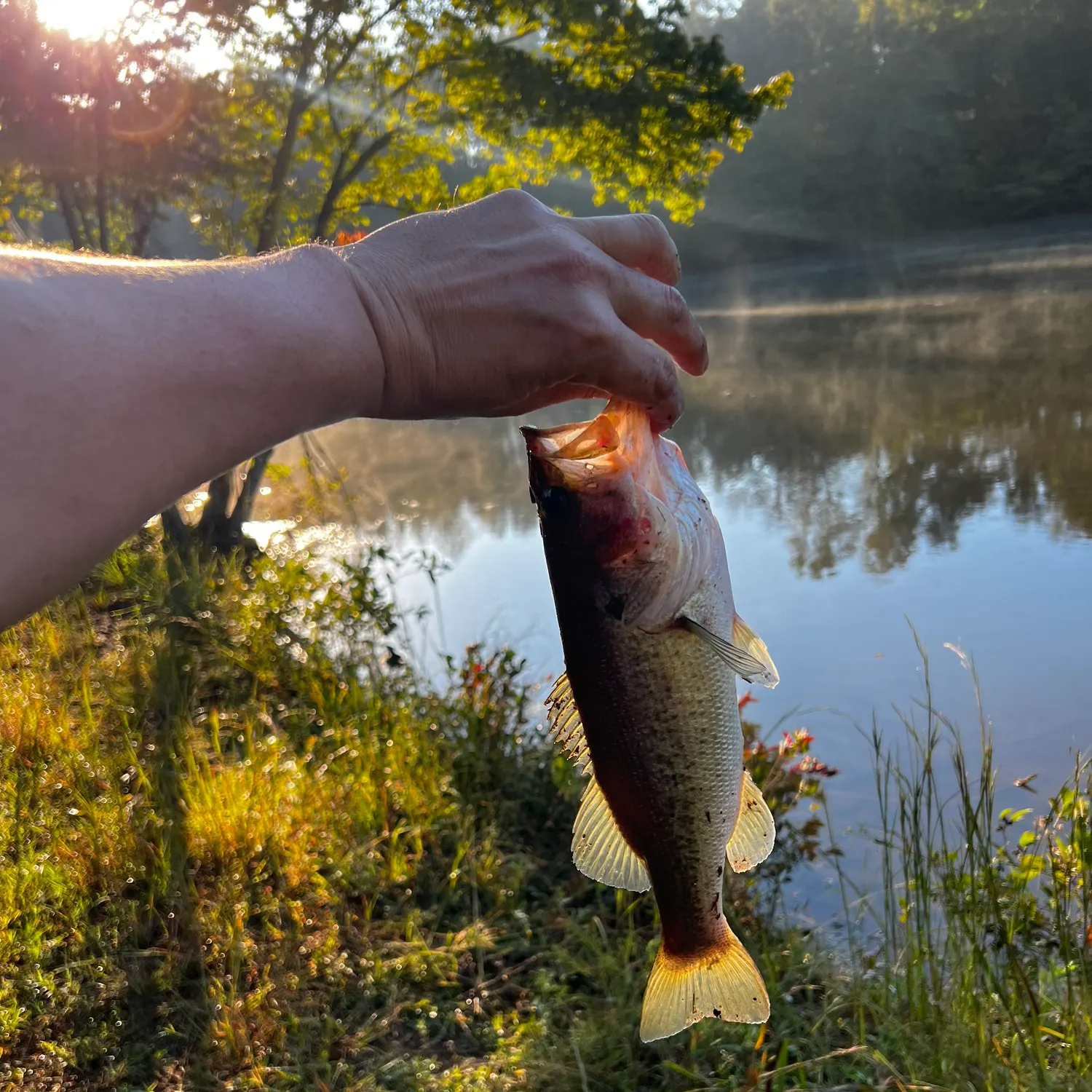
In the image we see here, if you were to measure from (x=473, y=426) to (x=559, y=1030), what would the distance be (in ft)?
42.8

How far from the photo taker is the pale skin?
1.06m

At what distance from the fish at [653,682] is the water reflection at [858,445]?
6.42 m

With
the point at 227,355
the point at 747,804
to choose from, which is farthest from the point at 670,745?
the point at 227,355

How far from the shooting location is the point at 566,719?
1.80m

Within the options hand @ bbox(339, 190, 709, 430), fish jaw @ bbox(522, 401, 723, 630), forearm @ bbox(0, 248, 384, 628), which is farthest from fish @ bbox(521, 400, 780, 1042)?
forearm @ bbox(0, 248, 384, 628)

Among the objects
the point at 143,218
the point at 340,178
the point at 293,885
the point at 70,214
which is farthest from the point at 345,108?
the point at 293,885

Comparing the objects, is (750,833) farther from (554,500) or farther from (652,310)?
(652,310)

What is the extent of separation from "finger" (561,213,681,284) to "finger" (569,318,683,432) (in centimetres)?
18

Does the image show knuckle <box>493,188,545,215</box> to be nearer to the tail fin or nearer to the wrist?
the wrist

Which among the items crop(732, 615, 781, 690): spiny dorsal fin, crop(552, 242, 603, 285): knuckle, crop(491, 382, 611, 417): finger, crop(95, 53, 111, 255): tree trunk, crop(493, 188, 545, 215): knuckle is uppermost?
crop(95, 53, 111, 255): tree trunk

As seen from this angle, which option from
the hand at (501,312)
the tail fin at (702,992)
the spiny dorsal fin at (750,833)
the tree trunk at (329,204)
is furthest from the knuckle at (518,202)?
the tree trunk at (329,204)

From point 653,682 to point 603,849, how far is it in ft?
1.23

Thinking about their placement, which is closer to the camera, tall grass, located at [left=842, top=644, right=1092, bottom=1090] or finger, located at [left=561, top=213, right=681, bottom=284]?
finger, located at [left=561, top=213, right=681, bottom=284]

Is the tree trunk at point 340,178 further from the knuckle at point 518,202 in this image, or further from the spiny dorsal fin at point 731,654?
the spiny dorsal fin at point 731,654
